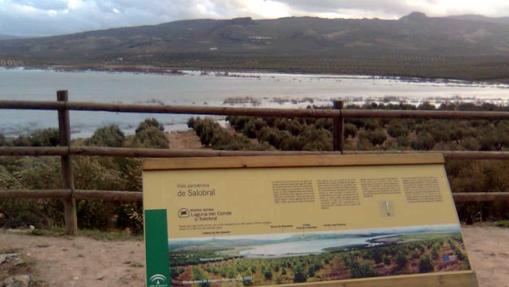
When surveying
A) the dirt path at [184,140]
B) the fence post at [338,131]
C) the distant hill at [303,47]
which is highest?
the distant hill at [303,47]

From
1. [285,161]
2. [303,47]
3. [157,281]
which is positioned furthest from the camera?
[303,47]

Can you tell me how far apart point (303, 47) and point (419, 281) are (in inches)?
4967

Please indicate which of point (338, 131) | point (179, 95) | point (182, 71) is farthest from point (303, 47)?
point (338, 131)

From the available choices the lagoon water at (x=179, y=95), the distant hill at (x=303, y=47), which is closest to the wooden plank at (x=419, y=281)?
the lagoon water at (x=179, y=95)

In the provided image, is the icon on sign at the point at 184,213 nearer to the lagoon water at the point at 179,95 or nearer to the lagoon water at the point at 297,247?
the lagoon water at the point at 297,247

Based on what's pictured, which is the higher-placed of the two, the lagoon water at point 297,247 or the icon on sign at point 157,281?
the lagoon water at point 297,247

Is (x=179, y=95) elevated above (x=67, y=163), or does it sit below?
below

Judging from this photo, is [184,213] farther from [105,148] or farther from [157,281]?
[105,148]

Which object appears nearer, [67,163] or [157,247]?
[157,247]

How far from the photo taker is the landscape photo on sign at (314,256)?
3500mm

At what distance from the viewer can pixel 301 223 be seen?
12.2 feet

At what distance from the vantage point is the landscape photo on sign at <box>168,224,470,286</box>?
3.50 metres

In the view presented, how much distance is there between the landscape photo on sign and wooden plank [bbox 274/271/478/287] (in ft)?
0.10

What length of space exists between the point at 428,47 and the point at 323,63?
36.8 meters
